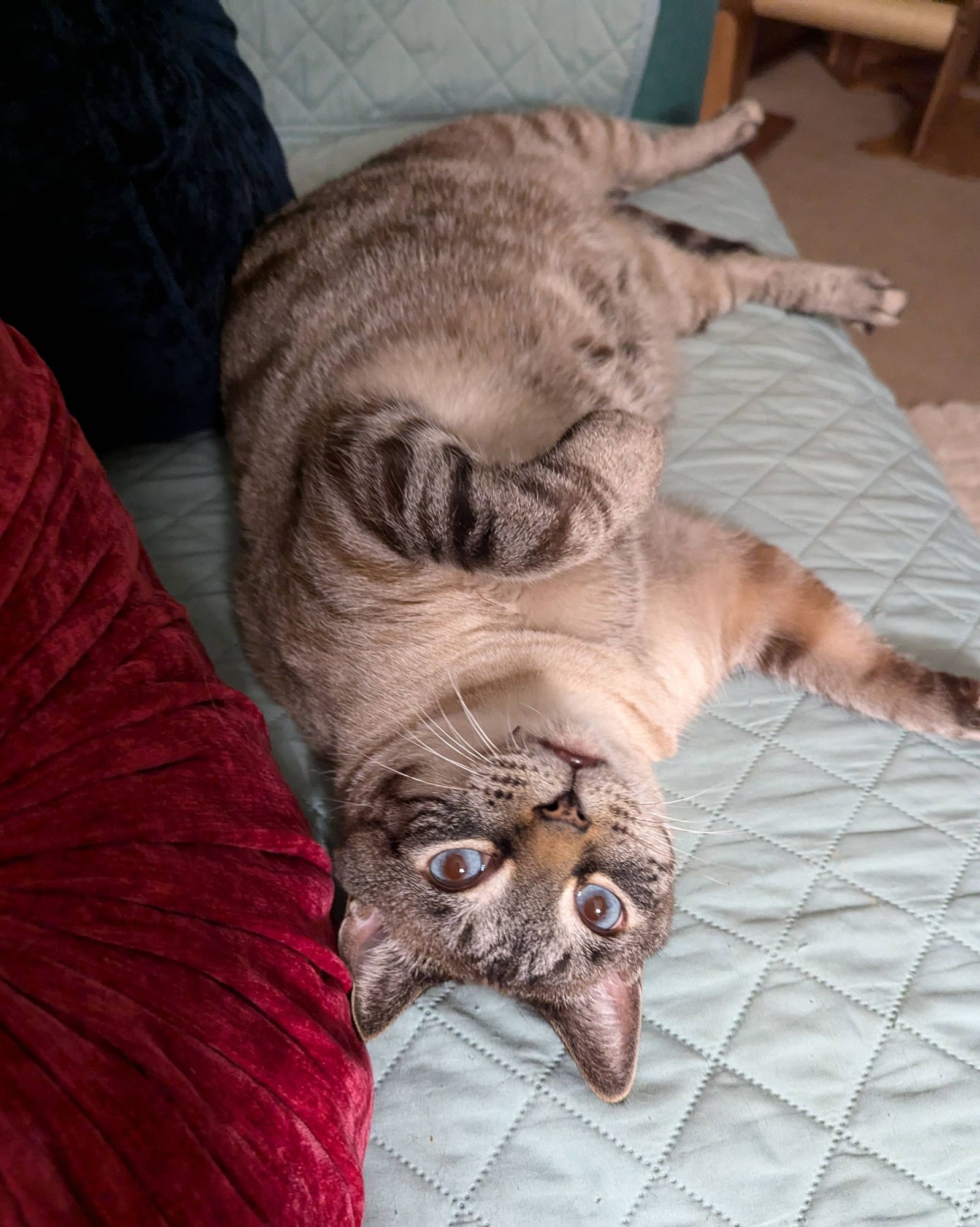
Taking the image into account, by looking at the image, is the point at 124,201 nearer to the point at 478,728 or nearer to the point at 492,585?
the point at 492,585

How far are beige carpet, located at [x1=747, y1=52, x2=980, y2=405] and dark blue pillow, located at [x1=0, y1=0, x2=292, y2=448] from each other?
7.60ft

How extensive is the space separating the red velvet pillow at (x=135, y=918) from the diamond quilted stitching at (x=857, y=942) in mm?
675

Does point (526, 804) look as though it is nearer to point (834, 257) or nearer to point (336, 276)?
point (336, 276)

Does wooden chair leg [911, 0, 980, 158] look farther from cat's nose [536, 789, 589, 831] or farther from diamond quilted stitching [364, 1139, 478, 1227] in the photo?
diamond quilted stitching [364, 1139, 478, 1227]

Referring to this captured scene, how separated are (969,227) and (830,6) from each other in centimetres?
105

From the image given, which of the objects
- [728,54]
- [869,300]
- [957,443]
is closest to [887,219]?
[728,54]

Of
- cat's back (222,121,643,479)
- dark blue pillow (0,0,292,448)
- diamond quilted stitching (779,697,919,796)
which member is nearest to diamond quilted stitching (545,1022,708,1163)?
diamond quilted stitching (779,697,919,796)

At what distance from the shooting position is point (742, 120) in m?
2.62

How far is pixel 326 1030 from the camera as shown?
3.36 ft

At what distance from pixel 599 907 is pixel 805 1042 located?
33 centimetres

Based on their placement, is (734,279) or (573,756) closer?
(573,756)

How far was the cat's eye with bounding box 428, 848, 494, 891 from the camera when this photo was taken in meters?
1.35

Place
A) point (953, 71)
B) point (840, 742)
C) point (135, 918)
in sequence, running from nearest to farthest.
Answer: point (135, 918), point (840, 742), point (953, 71)

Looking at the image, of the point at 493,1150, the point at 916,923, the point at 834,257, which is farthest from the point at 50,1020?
the point at 834,257
